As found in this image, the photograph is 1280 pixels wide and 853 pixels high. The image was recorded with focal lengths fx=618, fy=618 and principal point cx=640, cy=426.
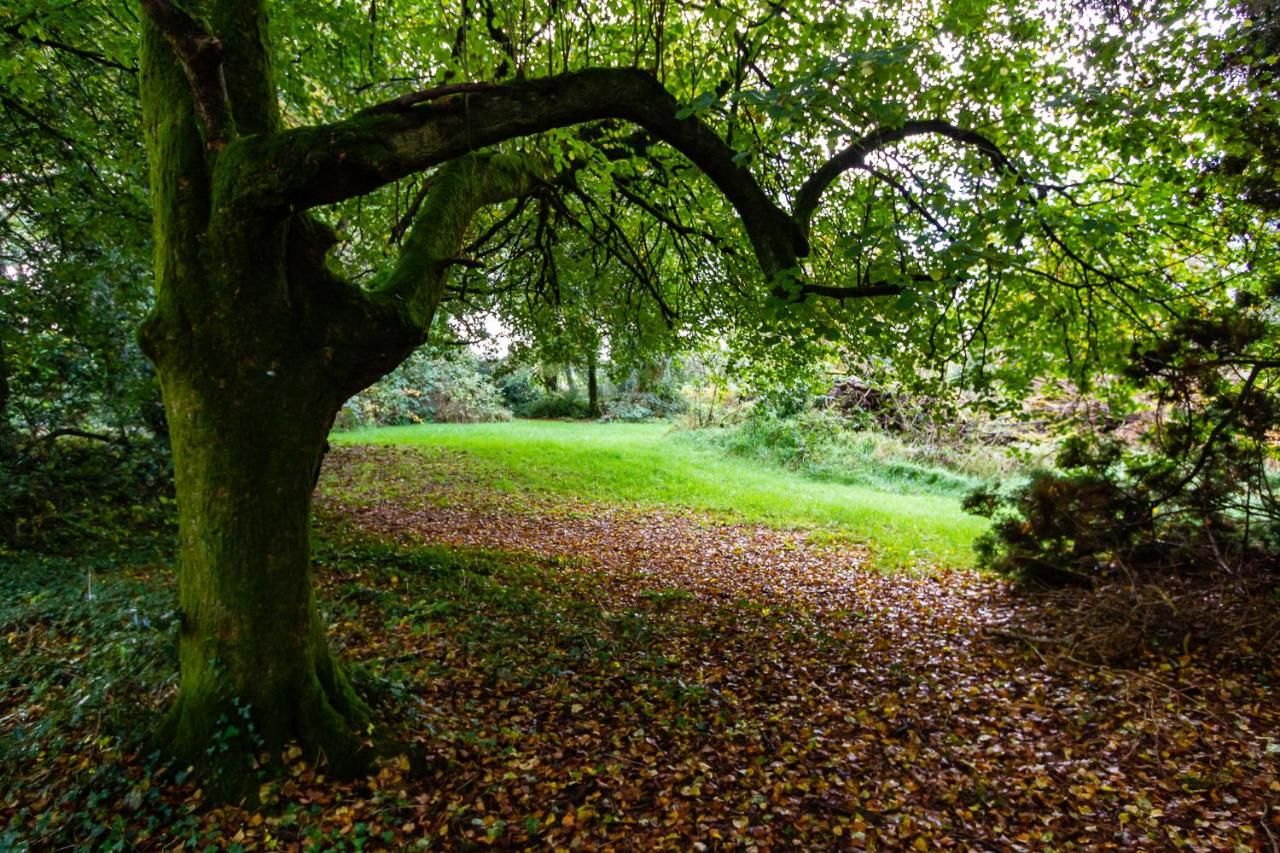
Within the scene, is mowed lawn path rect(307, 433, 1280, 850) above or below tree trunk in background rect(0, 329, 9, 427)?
below

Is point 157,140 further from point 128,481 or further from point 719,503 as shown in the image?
point 719,503

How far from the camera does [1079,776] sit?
3.94 metres

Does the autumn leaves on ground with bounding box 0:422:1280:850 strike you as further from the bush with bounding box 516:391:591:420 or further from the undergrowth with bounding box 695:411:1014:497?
the bush with bounding box 516:391:591:420

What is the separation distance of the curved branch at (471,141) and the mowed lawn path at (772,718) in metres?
3.23

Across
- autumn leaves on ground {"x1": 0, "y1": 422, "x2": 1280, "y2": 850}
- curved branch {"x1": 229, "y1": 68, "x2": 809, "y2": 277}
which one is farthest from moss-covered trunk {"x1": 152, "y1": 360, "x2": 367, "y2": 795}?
curved branch {"x1": 229, "y1": 68, "x2": 809, "y2": 277}

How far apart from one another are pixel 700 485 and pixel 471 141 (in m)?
12.9

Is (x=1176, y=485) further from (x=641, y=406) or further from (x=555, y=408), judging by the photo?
(x=555, y=408)

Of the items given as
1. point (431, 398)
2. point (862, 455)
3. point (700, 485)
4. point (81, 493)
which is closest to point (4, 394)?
point (81, 493)

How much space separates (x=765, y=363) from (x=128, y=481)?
8664 millimetres

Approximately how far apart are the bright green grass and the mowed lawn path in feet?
9.32

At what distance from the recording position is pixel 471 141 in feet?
10.9

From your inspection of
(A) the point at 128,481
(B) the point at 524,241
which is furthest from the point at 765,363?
(A) the point at 128,481

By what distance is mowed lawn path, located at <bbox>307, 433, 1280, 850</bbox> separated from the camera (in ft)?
11.4

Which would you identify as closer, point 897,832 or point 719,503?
point 897,832
